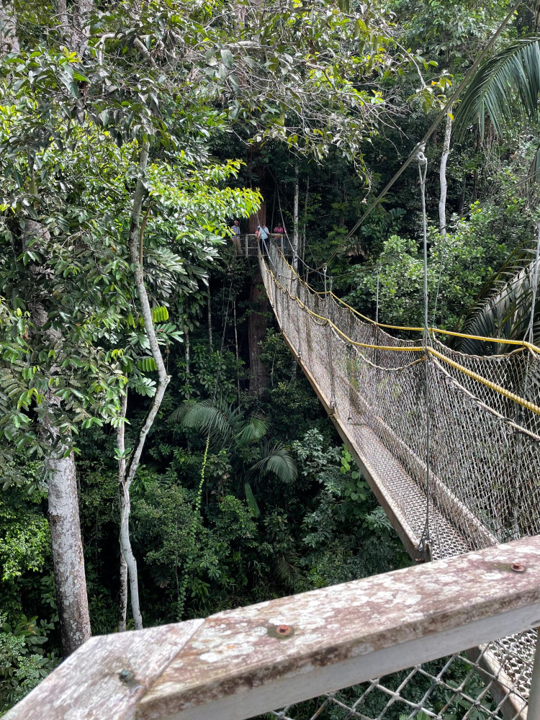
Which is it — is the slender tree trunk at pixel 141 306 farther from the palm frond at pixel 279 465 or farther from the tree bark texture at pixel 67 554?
the palm frond at pixel 279 465

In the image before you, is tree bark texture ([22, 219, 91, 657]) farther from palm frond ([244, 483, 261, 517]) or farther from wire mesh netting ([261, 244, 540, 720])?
palm frond ([244, 483, 261, 517])

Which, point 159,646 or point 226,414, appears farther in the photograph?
point 226,414

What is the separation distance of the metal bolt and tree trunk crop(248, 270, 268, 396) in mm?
7633

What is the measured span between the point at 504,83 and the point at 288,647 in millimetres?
3824

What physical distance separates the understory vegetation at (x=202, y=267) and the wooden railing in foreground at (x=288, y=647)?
73.4 inches

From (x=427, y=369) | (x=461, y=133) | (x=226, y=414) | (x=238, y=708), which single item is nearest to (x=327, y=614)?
(x=238, y=708)

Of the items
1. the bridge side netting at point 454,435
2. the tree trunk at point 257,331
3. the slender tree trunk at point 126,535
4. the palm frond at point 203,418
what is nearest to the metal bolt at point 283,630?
the bridge side netting at point 454,435

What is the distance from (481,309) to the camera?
3.97 metres

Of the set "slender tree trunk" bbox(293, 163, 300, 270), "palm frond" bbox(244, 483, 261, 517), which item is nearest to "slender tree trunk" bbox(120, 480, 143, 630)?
"palm frond" bbox(244, 483, 261, 517)

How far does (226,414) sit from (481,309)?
398cm

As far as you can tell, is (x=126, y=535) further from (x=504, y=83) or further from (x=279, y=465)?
(x=504, y=83)

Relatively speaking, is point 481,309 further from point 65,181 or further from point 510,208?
point 65,181

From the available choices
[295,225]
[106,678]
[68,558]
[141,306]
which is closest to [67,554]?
[68,558]

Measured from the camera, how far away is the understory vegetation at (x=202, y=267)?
2086 millimetres
